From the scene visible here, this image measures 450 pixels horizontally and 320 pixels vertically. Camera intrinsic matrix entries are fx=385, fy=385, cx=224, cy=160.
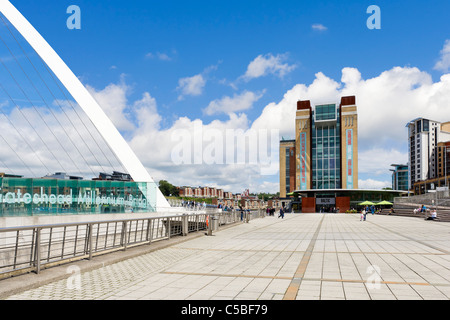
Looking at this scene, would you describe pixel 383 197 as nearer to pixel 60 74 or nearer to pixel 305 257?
pixel 60 74

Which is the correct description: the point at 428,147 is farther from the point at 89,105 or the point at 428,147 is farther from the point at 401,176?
the point at 89,105

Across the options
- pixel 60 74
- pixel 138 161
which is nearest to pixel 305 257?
pixel 138 161

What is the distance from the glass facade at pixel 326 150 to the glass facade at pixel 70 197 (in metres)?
66.9

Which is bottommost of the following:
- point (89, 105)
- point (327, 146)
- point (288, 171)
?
point (89, 105)

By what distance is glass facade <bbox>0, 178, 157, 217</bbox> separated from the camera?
17.0 metres

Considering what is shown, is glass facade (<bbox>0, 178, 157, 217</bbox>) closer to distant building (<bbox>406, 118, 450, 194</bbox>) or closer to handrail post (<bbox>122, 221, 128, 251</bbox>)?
handrail post (<bbox>122, 221, 128, 251</bbox>)

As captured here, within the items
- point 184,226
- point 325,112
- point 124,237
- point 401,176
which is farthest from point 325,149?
point 401,176

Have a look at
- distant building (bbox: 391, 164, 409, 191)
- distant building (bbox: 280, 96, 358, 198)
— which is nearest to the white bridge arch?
distant building (bbox: 280, 96, 358, 198)

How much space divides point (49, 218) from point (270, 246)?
11.3 metres

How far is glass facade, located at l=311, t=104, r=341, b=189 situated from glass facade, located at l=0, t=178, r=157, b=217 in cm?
6685

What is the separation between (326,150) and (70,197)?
77151mm

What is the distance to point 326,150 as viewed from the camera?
297ft

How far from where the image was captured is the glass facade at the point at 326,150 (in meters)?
88.8

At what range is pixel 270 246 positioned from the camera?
13852 millimetres
